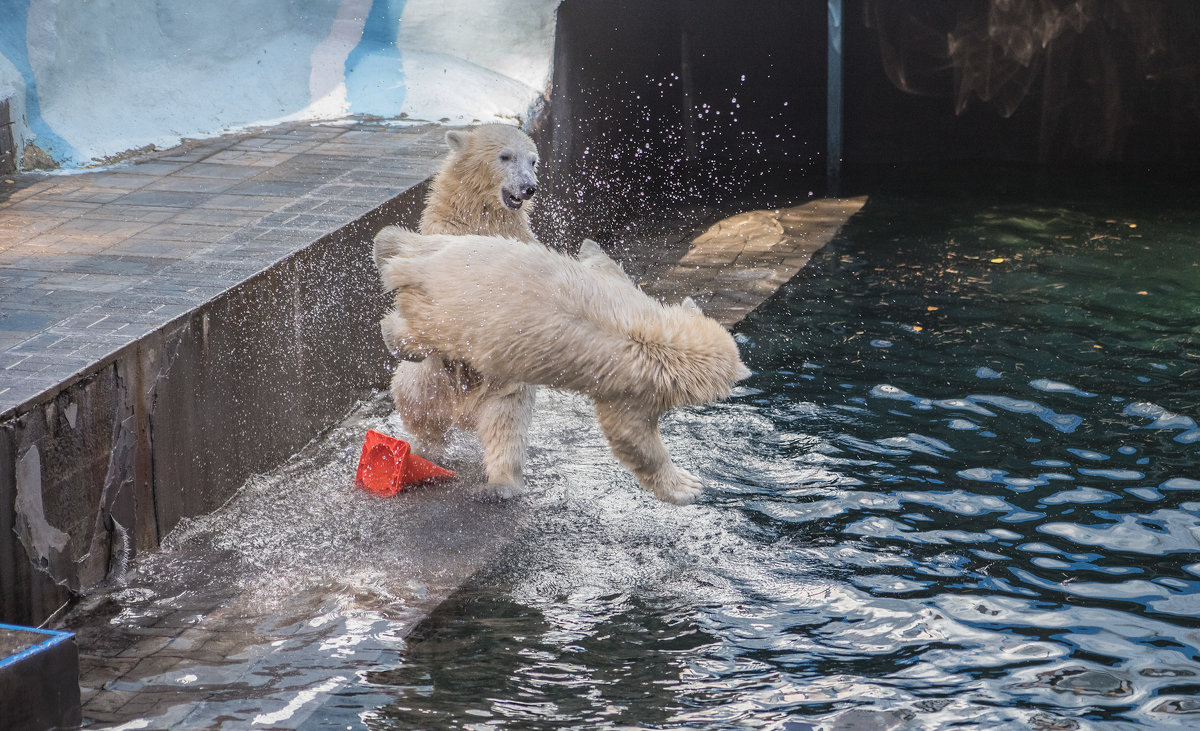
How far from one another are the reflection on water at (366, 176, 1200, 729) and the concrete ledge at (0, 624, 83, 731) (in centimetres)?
91

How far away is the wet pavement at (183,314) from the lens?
384 cm

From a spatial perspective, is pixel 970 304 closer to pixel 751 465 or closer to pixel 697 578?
pixel 751 465

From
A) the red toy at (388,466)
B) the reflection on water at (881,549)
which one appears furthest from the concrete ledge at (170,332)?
the reflection on water at (881,549)

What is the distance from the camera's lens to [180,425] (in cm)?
495

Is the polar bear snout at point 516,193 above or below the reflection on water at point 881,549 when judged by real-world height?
above

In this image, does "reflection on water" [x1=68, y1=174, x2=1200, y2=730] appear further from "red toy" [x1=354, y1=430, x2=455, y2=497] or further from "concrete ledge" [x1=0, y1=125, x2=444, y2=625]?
"concrete ledge" [x1=0, y1=125, x2=444, y2=625]

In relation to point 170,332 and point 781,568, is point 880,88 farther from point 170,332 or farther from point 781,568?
point 170,332

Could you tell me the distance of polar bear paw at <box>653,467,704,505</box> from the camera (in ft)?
15.6

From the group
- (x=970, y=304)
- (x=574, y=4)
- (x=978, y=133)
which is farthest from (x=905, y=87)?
(x=970, y=304)

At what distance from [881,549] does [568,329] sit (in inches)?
61.4

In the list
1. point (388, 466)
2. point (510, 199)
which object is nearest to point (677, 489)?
point (388, 466)

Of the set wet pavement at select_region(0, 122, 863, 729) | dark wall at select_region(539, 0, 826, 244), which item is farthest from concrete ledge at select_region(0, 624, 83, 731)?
dark wall at select_region(539, 0, 826, 244)

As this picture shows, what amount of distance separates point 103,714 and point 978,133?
1111cm

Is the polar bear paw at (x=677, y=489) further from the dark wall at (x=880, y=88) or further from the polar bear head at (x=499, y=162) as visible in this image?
the dark wall at (x=880, y=88)
